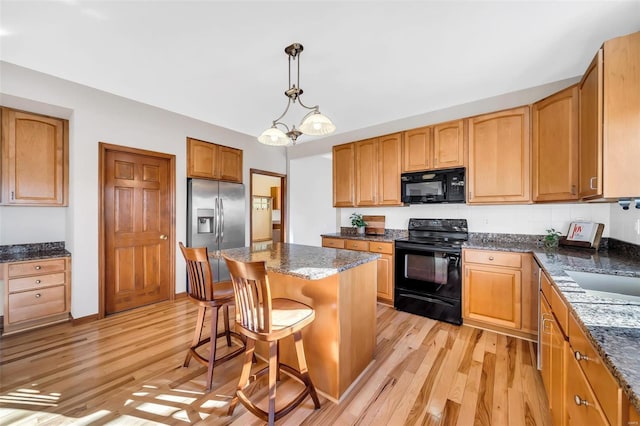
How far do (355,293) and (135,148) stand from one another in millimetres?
3190

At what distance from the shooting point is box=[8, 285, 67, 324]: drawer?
8.31 ft

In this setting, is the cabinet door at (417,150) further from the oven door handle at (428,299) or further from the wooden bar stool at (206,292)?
the wooden bar stool at (206,292)

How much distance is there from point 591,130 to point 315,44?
2.11 metres

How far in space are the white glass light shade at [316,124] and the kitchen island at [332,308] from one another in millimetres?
980

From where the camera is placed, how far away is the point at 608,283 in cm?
157

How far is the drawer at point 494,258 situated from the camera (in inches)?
96.5

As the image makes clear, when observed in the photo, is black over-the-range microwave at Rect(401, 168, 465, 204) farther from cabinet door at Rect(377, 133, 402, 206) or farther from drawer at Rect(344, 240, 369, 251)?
drawer at Rect(344, 240, 369, 251)

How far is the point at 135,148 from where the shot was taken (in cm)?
319

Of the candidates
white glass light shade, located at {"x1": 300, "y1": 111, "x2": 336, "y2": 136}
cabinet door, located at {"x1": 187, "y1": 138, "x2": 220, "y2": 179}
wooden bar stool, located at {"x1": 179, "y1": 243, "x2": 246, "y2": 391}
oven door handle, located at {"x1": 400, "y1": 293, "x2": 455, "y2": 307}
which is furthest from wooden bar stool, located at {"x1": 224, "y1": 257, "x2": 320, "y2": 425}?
cabinet door, located at {"x1": 187, "y1": 138, "x2": 220, "y2": 179}

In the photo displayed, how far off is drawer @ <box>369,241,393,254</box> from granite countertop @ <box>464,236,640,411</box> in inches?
58.7

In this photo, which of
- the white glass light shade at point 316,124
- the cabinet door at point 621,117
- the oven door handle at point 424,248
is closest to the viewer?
the cabinet door at point 621,117

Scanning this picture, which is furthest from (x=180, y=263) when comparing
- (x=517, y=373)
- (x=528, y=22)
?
(x=528, y=22)

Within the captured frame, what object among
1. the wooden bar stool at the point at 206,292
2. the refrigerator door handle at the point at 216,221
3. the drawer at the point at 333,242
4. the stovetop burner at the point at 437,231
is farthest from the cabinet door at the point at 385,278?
the refrigerator door handle at the point at 216,221

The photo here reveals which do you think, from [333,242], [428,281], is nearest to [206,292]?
[333,242]
